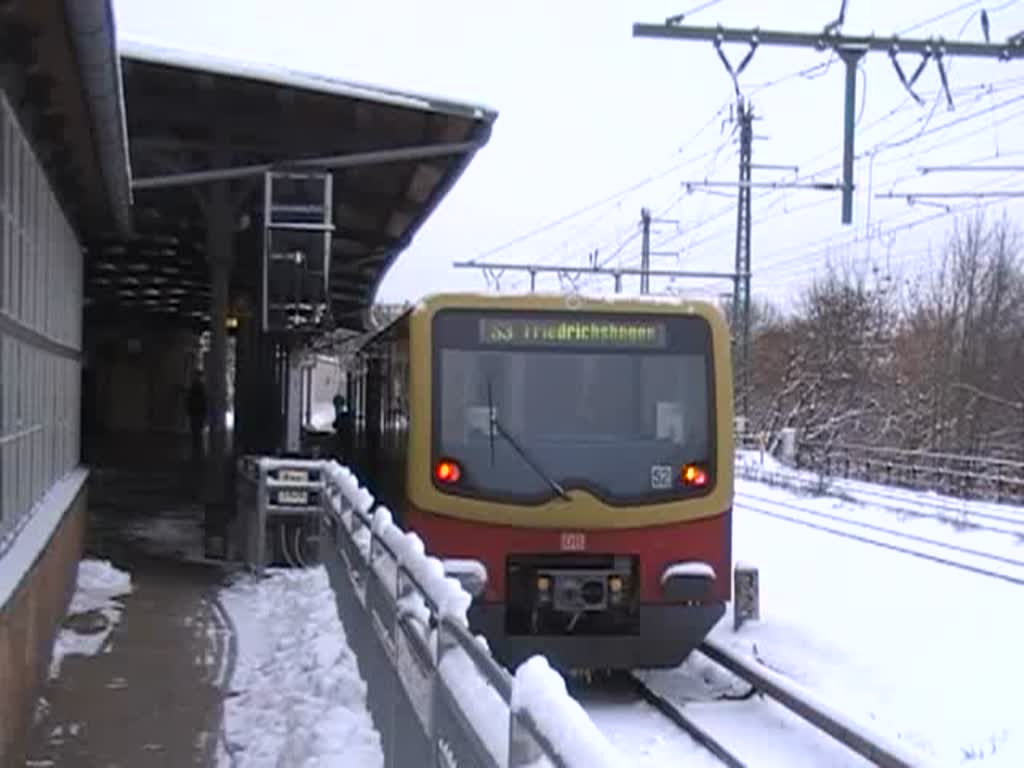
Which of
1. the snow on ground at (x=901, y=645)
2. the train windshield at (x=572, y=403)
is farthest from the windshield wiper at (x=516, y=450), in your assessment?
the snow on ground at (x=901, y=645)

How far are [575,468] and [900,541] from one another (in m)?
14.2

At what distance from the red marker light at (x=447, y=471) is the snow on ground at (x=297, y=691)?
1.16 m

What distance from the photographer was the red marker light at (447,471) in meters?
9.66

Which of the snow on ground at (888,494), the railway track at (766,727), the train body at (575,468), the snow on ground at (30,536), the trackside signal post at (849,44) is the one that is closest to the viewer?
the snow on ground at (30,536)

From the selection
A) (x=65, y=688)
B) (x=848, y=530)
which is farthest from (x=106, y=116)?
(x=848, y=530)

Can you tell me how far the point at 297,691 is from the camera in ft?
26.5

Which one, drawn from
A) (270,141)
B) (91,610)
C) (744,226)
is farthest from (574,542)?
(744,226)

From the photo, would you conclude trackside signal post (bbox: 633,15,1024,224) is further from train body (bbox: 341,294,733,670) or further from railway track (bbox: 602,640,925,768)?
railway track (bbox: 602,640,925,768)

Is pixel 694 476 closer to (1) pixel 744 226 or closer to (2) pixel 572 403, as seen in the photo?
(2) pixel 572 403

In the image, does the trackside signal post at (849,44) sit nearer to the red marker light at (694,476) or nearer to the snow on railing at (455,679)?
the red marker light at (694,476)

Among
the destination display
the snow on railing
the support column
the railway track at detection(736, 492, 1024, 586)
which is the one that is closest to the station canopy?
the support column

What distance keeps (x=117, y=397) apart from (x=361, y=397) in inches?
994

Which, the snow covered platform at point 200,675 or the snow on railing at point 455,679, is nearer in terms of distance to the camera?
the snow on railing at point 455,679

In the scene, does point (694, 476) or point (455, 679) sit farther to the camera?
point (694, 476)
